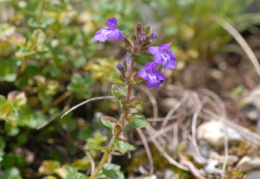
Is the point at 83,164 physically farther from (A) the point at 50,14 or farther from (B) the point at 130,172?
(A) the point at 50,14

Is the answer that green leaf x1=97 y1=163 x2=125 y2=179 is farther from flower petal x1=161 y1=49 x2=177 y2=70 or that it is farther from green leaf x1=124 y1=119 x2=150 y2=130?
flower petal x1=161 y1=49 x2=177 y2=70

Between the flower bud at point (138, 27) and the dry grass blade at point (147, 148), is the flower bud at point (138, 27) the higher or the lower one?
the higher one

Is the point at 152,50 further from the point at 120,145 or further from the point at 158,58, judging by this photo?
the point at 120,145

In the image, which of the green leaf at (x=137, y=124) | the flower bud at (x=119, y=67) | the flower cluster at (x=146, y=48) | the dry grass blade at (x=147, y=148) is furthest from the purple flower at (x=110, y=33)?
the dry grass blade at (x=147, y=148)

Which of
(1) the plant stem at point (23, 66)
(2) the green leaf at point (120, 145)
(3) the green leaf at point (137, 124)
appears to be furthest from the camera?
(1) the plant stem at point (23, 66)

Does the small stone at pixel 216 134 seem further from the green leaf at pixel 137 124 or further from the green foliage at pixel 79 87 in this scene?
the green foliage at pixel 79 87

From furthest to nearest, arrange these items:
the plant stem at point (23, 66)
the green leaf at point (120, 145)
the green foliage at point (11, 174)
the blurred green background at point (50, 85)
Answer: the plant stem at point (23, 66) < the blurred green background at point (50, 85) < the green foliage at point (11, 174) < the green leaf at point (120, 145)
